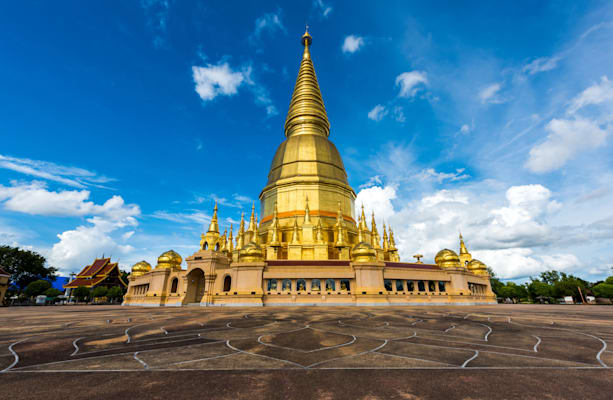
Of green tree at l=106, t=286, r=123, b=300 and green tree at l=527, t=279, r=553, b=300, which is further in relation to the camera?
green tree at l=106, t=286, r=123, b=300

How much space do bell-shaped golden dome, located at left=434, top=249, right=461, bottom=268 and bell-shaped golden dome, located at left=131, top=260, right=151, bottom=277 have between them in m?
37.7

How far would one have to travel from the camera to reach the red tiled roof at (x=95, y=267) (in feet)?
197

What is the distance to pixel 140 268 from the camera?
37812 mm

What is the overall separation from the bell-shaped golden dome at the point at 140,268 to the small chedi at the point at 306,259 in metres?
0.13

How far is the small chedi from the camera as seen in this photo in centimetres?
2694

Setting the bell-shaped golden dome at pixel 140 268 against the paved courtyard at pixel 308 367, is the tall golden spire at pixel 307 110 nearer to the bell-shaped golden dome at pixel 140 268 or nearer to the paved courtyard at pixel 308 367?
the bell-shaped golden dome at pixel 140 268

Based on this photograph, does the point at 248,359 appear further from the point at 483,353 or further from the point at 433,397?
the point at 483,353

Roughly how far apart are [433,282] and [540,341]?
25663 millimetres

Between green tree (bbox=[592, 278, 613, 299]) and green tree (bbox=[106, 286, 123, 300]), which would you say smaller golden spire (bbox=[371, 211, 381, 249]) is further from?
green tree (bbox=[106, 286, 123, 300])

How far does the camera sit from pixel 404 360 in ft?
17.1

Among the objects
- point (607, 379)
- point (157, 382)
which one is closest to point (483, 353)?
point (607, 379)

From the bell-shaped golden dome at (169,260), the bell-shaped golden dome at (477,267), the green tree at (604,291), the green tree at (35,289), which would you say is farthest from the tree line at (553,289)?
the green tree at (35,289)

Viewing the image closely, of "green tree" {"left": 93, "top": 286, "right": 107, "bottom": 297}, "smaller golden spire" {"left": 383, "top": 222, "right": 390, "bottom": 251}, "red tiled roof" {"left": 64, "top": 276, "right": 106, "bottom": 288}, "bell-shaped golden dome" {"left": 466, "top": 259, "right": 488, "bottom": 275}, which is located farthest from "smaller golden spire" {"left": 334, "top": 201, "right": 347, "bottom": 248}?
"red tiled roof" {"left": 64, "top": 276, "right": 106, "bottom": 288}

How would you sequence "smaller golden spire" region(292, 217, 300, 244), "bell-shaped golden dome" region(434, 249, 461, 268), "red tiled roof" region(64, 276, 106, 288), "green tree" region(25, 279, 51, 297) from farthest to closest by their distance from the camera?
"red tiled roof" region(64, 276, 106, 288)
"green tree" region(25, 279, 51, 297)
"smaller golden spire" region(292, 217, 300, 244)
"bell-shaped golden dome" region(434, 249, 461, 268)
